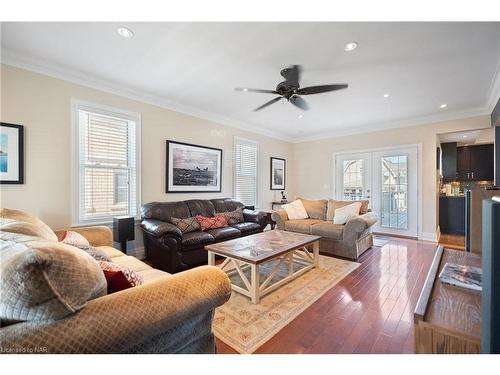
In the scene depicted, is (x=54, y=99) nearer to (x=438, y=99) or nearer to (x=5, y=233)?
(x=5, y=233)

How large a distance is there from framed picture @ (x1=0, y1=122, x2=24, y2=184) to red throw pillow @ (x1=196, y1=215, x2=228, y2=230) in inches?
85.4

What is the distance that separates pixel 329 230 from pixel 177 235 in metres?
2.36

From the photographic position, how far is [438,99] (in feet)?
12.3

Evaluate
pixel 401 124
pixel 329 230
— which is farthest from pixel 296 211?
pixel 401 124

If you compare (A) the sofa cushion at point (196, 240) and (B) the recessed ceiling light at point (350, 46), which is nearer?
(B) the recessed ceiling light at point (350, 46)

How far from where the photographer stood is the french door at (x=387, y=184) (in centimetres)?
491

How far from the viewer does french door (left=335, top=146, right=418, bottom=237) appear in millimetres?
4906

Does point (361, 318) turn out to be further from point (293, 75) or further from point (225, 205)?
point (225, 205)

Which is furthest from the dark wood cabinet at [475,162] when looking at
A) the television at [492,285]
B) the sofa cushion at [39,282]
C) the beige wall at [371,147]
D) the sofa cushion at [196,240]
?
the sofa cushion at [39,282]

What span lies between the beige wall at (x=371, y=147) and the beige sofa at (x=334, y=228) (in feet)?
5.47

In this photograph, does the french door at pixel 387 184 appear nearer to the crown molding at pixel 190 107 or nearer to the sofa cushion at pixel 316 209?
the crown molding at pixel 190 107

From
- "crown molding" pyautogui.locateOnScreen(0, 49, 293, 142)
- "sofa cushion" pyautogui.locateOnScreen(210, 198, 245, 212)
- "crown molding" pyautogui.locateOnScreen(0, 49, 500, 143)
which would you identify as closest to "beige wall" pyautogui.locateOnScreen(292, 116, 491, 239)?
"crown molding" pyautogui.locateOnScreen(0, 49, 500, 143)

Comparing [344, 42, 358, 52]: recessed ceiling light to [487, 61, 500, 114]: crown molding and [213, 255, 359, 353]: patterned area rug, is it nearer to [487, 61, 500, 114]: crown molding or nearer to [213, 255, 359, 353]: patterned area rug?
[487, 61, 500, 114]: crown molding

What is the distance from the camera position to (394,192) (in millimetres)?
5133
